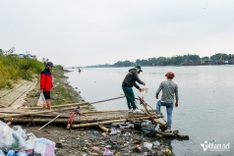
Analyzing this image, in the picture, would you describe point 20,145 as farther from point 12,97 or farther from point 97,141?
point 12,97

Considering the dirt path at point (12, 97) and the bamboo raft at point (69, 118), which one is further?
the dirt path at point (12, 97)

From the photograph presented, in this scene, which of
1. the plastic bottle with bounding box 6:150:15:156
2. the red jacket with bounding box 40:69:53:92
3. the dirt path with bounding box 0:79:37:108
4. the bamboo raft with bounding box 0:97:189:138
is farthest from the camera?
the dirt path with bounding box 0:79:37:108

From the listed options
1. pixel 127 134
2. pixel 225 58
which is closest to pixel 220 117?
pixel 127 134

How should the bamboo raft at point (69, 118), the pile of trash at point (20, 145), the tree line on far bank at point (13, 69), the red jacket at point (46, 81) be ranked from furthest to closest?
1. the tree line on far bank at point (13, 69)
2. the red jacket at point (46, 81)
3. the bamboo raft at point (69, 118)
4. the pile of trash at point (20, 145)

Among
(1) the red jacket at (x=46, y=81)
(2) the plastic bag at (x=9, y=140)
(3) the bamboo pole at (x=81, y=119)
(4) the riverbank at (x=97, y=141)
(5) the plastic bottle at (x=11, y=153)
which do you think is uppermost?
(1) the red jacket at (x=46, y=81)

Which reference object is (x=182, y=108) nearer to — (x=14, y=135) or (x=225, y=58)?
(x=14, y=135)

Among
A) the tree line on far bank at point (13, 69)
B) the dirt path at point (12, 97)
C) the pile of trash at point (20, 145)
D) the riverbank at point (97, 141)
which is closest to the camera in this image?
the pile of trash at point (20, 145)

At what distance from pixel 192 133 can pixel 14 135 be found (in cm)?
857

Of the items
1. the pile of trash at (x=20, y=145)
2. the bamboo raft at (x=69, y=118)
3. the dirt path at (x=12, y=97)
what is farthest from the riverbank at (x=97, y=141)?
the dirt path at (x=12, y=97)

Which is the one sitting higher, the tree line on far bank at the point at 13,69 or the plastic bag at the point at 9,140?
the tree line on far bank at the point at 13,69

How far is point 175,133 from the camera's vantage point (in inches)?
414

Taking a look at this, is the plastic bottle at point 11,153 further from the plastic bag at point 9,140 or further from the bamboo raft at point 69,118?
the bamboo raft at point 69,118

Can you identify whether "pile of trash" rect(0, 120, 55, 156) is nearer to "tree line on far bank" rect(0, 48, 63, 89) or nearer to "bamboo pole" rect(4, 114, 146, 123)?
"bamboo pole" rect(4, 114, 146, 123)

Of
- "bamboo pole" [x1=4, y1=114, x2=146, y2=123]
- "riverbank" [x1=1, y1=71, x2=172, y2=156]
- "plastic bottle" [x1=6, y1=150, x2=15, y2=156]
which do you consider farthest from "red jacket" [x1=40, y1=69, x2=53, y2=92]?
"plastic bottle" [x1=6, y1=150, x2=15, y2=156]
